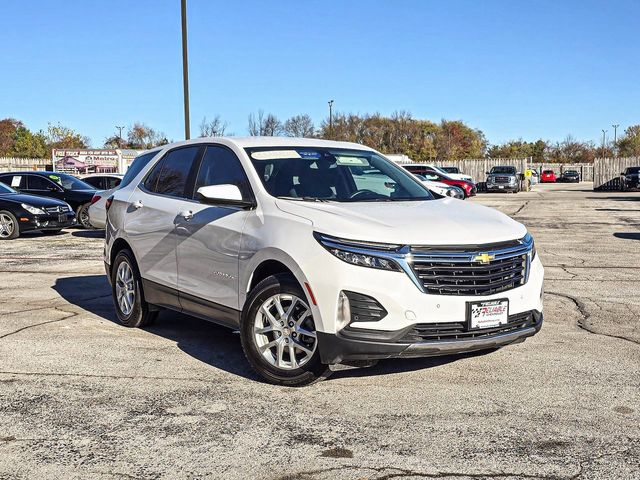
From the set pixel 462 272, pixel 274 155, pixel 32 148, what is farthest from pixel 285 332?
pixel 32 148

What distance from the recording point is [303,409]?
188 inches

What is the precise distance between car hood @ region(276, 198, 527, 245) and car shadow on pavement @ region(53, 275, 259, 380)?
50.5 inches

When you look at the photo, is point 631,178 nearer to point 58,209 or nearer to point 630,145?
point 58,209

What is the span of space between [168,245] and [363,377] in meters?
2.17

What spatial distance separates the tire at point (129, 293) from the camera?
23.6 ft

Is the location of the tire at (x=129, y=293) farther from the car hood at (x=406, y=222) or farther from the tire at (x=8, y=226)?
the tire at (x=8, y=226)

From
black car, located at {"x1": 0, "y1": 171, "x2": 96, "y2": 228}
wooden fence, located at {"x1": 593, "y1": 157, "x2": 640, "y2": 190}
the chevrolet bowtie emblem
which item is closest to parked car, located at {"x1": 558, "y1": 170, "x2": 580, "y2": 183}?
wooden fence, located at {"x1": 593, "y1": 157, "x2": 640, "y2": 190}

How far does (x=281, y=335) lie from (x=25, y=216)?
1375 cm

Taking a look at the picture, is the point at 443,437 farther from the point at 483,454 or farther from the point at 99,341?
the point at 99,341

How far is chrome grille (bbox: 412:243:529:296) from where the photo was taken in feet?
15.9

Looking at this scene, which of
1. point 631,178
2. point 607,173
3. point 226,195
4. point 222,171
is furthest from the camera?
point 607,173

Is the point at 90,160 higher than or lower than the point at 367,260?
higher

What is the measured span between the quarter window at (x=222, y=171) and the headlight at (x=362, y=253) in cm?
117

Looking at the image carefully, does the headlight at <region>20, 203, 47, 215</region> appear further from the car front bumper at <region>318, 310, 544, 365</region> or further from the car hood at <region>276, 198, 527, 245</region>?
the car front bumper at <region>318, 310, 544, 365</region>
